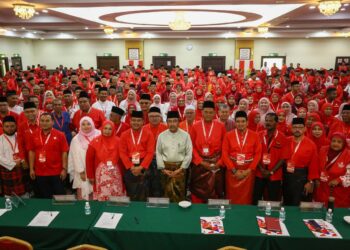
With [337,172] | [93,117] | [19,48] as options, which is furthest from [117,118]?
[19,48]

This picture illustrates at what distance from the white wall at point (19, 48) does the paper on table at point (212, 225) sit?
18.2 meters

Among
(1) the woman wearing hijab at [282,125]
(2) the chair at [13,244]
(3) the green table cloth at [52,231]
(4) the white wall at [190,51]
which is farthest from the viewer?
(4) the white wall at [190,51]

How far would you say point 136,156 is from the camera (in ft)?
13.0

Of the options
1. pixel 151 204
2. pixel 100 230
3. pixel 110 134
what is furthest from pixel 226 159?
pixel 100 230

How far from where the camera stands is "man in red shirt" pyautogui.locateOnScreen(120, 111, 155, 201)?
13.1ft

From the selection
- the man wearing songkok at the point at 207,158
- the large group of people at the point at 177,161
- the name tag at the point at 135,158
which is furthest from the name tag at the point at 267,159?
the name tag at the point at 135,158

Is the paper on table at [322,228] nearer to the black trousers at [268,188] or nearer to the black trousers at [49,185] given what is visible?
the black trousers at [268,188]

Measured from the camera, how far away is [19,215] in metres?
3.01

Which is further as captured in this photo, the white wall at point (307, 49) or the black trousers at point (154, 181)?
the white wall at point (307, 49)

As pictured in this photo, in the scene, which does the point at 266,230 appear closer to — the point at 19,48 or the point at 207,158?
the point at 207,158

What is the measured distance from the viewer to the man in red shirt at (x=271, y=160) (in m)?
4.06

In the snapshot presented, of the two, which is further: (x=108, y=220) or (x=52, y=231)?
(x=108, y=220)

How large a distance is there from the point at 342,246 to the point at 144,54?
63.4 ft

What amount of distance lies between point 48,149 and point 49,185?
56 cm
